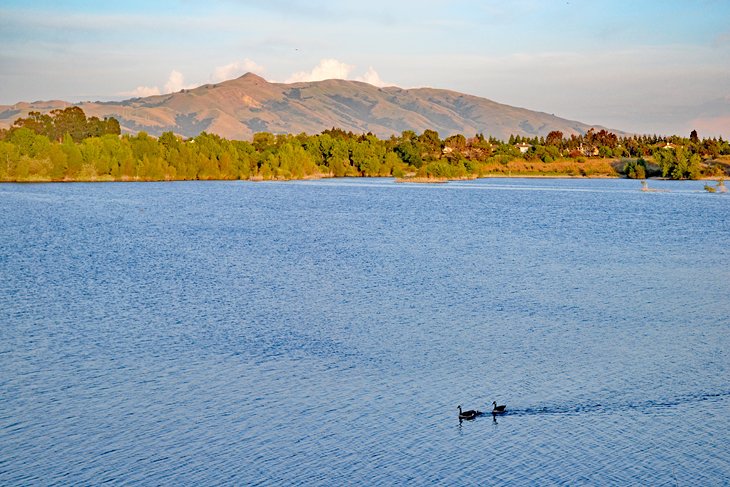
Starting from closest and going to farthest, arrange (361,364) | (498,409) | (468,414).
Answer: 1. (468,414)
2. (498,409)
3. (361,364)

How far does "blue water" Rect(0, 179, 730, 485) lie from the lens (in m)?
22.6

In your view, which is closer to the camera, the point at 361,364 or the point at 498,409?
the point at 498,409

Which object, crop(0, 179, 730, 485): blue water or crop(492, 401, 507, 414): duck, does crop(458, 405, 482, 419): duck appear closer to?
crop(0, 179, 730, 485): blue water

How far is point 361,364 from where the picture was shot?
3144 cm

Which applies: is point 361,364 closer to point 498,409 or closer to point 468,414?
point 468,414

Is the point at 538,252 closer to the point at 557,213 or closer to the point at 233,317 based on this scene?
the point at 233,317

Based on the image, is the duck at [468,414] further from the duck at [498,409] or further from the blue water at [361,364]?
the duck at [498,409]

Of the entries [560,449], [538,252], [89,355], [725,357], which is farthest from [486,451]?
[538,252]

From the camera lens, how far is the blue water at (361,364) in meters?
22.6

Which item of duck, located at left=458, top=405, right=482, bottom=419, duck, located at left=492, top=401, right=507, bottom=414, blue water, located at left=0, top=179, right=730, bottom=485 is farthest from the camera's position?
duck, located at left=492, top=401, right=507, bottom=414

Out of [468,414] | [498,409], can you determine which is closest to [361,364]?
[468,414]

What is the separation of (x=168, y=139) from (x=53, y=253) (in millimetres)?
136515

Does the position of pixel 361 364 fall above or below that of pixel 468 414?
above

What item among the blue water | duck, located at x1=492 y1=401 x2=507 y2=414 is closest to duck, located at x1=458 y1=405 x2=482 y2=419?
the blue water
